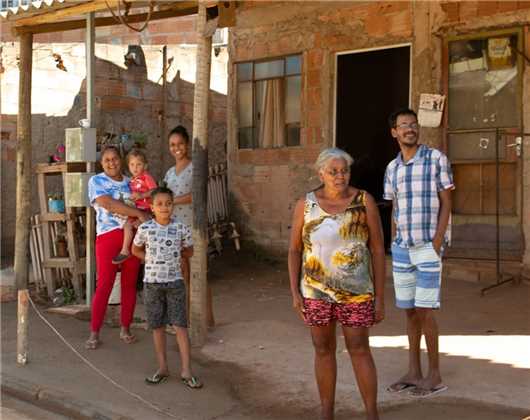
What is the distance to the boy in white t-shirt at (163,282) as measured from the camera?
5.38m

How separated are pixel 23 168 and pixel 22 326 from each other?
2.73 meters

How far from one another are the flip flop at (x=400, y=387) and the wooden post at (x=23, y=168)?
15.4 feet

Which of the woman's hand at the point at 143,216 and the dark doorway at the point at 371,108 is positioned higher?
the dark doorway at the point at 371,108

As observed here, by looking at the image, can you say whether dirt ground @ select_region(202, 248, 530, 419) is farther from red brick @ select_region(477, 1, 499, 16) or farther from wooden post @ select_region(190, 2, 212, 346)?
red brick @ select_region(477, 1, 499, 16)

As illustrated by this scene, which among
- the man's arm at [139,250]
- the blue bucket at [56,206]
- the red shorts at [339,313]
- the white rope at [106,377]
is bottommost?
the white rope at [106,377]

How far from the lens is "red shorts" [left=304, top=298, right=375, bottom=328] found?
13.4 ft

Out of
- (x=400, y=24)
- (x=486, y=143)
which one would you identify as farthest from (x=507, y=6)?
(x=486, y=143)

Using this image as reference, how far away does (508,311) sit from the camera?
7.16 metres

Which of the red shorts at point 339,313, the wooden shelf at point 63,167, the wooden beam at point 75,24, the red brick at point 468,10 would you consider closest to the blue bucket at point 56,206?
the wooden shelf at point 63,167

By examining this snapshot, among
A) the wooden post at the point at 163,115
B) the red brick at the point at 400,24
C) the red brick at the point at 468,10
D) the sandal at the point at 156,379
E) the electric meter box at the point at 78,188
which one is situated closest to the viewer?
the sandal at the point at 156,379

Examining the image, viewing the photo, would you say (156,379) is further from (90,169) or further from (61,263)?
(61,263)

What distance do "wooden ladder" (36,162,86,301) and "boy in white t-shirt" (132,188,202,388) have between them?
9.36ft

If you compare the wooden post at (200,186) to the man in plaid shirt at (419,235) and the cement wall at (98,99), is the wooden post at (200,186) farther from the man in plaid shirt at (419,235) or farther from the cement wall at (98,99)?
the cement wall at (98,99)

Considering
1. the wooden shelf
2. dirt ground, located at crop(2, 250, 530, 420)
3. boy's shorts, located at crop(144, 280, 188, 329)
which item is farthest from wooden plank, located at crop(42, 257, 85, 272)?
boy's shorts, located at crop(144, 280, 188, 329)
